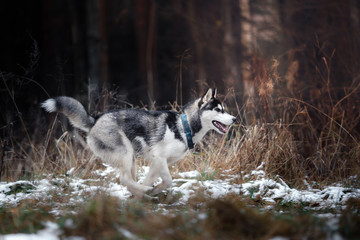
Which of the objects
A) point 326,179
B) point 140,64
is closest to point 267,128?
point 326,179

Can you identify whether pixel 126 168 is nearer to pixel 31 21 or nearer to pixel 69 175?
pixel 69 175

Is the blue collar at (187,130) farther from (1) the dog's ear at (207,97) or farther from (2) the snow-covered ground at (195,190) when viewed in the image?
(2) the snow-covered ground at (195,190)

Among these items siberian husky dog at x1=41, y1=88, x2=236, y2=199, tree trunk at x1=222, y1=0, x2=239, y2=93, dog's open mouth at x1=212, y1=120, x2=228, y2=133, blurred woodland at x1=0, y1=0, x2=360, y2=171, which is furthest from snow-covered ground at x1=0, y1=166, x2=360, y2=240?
tree trunk at x1=222, y1=0, x2=239, y2=93

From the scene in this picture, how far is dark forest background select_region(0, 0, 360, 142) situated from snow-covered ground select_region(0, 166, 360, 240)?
110 centimetres

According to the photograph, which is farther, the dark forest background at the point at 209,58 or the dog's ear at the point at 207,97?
the dark forest background at the point at 209,58

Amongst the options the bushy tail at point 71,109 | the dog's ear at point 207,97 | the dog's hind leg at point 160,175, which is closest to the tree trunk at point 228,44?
the dog's ear at point 207,97

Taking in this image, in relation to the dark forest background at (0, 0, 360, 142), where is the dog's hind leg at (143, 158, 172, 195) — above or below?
below

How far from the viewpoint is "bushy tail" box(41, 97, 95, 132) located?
475 cm

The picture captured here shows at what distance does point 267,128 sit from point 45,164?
3.78 meters

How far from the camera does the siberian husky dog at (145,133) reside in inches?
194

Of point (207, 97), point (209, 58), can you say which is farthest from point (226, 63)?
point (207, 97)

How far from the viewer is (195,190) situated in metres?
4.84

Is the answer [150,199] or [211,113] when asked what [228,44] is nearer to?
[211,113]

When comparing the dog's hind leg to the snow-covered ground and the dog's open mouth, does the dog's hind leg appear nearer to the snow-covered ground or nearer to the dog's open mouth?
the snow-covered ground
